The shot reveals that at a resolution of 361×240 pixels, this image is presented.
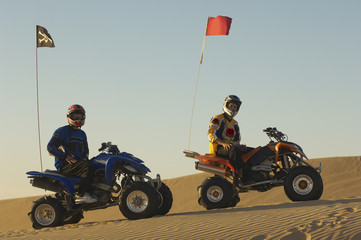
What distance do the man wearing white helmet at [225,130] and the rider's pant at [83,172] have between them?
2.83 meters

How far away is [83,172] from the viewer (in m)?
11.5

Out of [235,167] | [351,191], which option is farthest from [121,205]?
[351,191]

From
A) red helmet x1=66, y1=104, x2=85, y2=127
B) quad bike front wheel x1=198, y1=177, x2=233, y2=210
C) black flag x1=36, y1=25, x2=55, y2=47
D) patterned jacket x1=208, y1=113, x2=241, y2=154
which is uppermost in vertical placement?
black flag x1=36, y1=25, x2=55, y2=47

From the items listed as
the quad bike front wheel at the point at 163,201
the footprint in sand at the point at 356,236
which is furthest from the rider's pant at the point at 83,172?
the footprint in sand at the point at 356,236

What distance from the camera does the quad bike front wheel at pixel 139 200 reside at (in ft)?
35.8

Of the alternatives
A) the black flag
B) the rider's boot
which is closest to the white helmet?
the rider's boot

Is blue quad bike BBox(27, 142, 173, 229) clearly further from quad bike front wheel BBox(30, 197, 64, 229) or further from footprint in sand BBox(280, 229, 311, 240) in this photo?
footprint in sand BBox(280, 229, 311, 240)

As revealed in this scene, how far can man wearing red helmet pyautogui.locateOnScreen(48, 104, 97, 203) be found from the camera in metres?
11.5

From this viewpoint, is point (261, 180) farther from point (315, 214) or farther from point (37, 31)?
point (37, 31)

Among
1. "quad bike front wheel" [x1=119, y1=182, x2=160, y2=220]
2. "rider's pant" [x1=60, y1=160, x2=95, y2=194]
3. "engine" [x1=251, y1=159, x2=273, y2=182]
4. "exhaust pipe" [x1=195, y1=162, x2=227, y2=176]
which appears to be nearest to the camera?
"quad bike front wheel" [x1=119, y1=182, x2=160, y2=220]

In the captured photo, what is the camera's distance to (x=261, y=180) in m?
12.4

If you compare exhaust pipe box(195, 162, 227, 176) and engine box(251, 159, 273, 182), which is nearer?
engine box(251, 159, 273, 182)

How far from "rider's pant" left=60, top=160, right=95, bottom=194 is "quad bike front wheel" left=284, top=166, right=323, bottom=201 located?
397cm

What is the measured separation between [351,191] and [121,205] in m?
16.3
